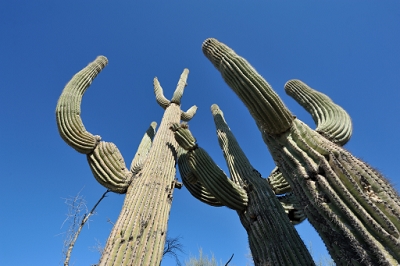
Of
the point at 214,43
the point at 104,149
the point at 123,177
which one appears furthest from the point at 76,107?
the point at 214,43

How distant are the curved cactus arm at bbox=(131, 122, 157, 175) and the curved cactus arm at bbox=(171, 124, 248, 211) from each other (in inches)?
35.0

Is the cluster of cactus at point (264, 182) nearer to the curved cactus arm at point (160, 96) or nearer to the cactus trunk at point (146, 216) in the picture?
the cactus trunk at point (146, 216)

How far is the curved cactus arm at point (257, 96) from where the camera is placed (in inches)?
101

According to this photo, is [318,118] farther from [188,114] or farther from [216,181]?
[188,114]

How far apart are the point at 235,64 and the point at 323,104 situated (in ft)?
4.46

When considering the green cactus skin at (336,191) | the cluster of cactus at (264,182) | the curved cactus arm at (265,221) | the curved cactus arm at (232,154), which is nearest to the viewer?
the green cactus skin at (336,191)

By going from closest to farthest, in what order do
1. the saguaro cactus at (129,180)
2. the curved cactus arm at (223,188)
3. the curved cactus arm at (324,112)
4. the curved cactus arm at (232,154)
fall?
the saguaro cactus at (129,180), the curved cactus arm at (324,112), the curved cactus arm at (223,188), the curved cactus arm at (232,154)

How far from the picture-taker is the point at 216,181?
3.20m

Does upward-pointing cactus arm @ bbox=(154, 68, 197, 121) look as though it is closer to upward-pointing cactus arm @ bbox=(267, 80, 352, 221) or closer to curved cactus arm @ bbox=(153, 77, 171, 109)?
curved cactus arm @ bbox=(153, 77, 171, 109)

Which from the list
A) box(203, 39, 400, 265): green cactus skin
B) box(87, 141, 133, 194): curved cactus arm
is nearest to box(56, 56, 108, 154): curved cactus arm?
box(87, 141, 133, 194): curved cactus arm

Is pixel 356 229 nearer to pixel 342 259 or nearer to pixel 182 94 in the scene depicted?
pixel 342 259

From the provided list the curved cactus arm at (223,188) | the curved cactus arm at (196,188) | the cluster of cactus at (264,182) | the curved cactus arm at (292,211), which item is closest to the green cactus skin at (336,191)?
the cluster of cactus at (264,182)

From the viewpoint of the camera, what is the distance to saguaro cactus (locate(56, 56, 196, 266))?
8.85 ft

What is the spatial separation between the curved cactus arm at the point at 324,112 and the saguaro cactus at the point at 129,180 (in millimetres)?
2115
